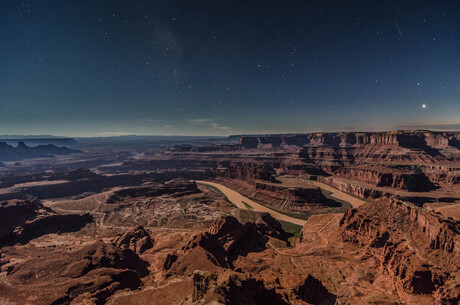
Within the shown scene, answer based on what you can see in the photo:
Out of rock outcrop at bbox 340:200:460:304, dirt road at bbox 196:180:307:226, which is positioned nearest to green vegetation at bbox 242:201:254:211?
dirt road at bbox 196:180:307:226

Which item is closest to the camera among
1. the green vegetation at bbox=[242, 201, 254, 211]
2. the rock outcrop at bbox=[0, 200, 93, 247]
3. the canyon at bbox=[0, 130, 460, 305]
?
the canyon at bbox=[0, 130, 460, 305]

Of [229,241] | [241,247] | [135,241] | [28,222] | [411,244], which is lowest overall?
[135,241]

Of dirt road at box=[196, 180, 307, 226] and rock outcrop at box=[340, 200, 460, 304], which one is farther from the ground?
rock outcrop at box=[340, 200, 460, 304]

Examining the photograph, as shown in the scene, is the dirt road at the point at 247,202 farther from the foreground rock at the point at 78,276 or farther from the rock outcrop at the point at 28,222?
the rock outcrop at the point at 28,222

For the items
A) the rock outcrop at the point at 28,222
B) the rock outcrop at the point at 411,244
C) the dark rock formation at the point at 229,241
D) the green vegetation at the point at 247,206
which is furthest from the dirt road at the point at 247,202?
the rock outcrop at the point at 28,222

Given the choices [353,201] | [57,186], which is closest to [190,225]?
[353,201]

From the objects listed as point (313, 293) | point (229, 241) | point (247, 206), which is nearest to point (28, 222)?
point (229, 241)

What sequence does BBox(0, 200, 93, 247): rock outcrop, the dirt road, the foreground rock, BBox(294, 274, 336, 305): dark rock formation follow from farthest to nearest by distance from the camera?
the dirt road → BBox(0, 200, 93, 247): rock outcrop → BBox(294, 274, 336, 305): dark rock formation → the foreground rock

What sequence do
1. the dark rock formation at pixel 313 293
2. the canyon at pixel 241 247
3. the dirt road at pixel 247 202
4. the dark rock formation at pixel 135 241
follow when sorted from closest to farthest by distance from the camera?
the canyon at pixel 241 247 → the dark rock formation at pixel 313 293 → the dark rock formation at pixel 135 241 → the dirt road at pixel 247 202

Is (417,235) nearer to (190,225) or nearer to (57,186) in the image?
(190,225)

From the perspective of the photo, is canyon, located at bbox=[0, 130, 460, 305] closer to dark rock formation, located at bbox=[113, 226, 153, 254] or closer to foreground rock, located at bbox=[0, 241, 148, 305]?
foreground rock, located at bbox=[0, 241, 148, 305]

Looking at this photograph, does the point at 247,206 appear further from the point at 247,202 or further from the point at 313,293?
the point at 313,293

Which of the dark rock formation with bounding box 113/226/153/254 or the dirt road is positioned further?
the dirt road

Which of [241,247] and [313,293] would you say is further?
[241,247]
